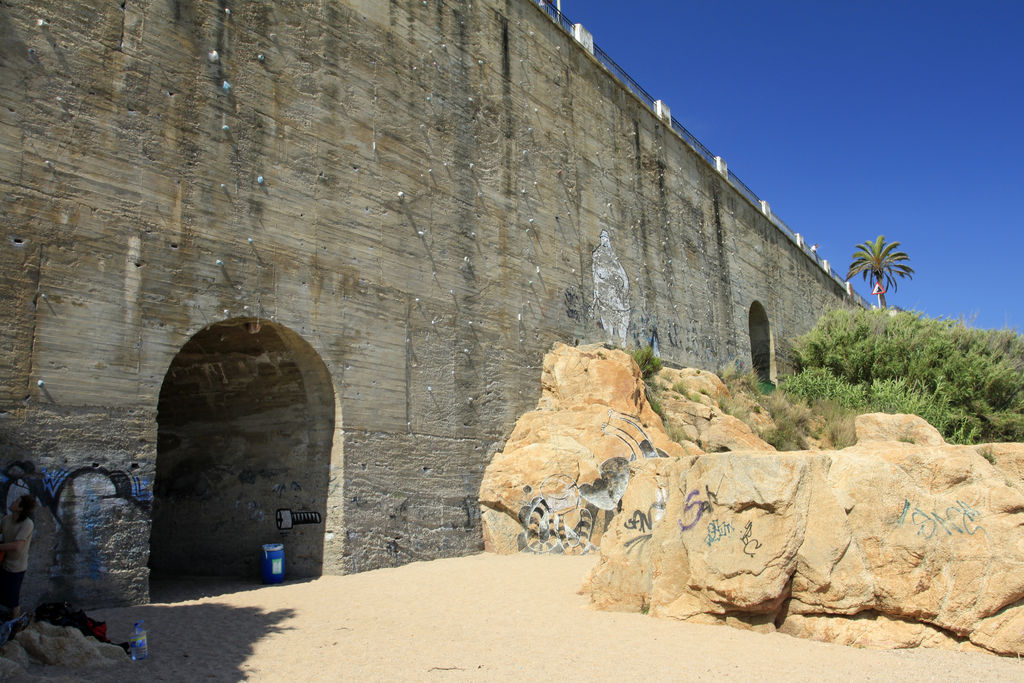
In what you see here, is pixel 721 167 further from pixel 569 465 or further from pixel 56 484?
pixel 56 484

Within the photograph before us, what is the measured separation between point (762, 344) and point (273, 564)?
62.2ft

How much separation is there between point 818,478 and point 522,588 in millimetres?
3538

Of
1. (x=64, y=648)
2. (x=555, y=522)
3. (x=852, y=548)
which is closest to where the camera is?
(x=64, y=648)

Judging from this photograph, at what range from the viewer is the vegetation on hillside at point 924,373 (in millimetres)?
17312

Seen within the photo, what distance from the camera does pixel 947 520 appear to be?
18.1ft

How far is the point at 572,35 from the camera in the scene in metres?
15.6

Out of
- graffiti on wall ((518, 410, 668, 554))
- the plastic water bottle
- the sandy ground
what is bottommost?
the sandy ground

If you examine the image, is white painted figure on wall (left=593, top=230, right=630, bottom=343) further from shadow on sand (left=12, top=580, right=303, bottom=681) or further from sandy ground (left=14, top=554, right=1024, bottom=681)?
shadow on sand (left=12, top=580, right=303, bottom=681)

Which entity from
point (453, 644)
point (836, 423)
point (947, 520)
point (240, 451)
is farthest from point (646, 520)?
point (836, 423)

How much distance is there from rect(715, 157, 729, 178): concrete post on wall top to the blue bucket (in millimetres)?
17301

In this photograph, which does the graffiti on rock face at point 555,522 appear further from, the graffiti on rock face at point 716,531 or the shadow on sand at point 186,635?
the graffiti on rock face at point 716,531

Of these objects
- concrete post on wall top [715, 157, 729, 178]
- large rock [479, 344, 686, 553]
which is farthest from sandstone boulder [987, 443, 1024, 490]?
concrete post on wall top [715, 157, 729, 178]

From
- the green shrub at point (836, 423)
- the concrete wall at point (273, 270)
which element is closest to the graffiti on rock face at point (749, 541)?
the concrete wall at point (273, 270)

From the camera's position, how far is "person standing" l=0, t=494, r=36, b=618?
5219 millimetres
